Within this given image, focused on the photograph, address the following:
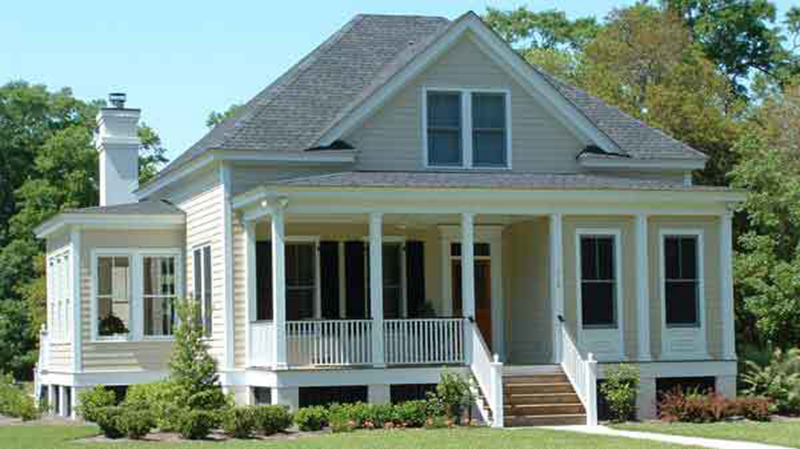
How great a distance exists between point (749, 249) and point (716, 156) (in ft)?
20.3

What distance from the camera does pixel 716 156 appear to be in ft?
145

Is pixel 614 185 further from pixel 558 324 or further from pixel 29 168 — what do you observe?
pixel 29 168

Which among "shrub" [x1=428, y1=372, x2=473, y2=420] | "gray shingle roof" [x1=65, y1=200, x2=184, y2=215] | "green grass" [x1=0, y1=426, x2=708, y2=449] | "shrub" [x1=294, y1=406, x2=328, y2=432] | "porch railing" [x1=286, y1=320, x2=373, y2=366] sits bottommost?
"green grass" [x1=0, y1=426, x2=708, y2=449]

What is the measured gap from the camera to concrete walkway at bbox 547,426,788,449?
22.1 metres

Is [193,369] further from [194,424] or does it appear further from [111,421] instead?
[194,424]

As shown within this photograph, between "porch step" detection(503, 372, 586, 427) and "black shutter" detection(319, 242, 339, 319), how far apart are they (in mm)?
4649

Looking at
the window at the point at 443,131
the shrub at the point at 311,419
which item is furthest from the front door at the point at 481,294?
the shrub at the point at 311,419

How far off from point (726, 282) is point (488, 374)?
614 cm

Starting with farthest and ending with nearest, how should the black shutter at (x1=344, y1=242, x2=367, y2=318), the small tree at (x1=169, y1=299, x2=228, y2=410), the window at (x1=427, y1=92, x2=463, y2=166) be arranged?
the black shutter at (x1=344, y1=242, x2=367, y2=318) < the window at (x1=427, y1=92, x2=463, y2=166) < the small tree at (x1=169, y1=299, x2=228, y2=410)

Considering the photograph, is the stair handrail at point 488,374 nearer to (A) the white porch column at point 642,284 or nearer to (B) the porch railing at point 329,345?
(B) the porch railing at point 329,345

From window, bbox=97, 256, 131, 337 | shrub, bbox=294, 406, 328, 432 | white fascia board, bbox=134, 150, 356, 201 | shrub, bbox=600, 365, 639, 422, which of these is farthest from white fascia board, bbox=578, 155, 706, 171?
window, bbox=97, 256, 131, 337

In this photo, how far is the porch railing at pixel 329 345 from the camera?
2750 cm

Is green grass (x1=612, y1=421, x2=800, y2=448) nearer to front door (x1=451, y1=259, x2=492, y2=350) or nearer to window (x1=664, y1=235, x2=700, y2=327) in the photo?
window (x1=664, y1=235, x2=700, y2=327)

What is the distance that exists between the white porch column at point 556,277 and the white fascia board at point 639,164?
3118 millimetres
